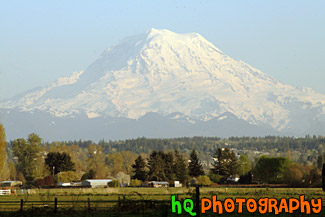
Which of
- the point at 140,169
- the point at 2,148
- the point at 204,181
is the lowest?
the point at 204,181

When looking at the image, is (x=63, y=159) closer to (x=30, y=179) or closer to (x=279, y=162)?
(x=30, y=179)

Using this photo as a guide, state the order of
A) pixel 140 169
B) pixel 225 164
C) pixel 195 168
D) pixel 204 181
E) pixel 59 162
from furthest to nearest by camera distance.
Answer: pixel 225 164
pixel 59 162
pixel 195 168
pixel 140 169
pixel 204 181

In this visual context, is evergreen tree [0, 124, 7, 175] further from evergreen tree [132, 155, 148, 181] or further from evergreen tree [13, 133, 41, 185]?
evergreen tree [132, 155, 148, 181]

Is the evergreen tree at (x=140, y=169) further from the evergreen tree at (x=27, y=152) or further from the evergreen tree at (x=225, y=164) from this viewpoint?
the evergreen tree at (x=27, y=152)

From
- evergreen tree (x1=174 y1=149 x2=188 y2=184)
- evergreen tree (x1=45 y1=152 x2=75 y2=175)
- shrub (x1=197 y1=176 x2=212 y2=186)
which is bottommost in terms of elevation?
shrub (x1=197 y1=176 x2=212 y2=186)

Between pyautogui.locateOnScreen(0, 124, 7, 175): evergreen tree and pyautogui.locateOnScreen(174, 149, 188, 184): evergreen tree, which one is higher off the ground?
pyautogui.locateOnScreen(0, 124, 7, 175): evergreen tree

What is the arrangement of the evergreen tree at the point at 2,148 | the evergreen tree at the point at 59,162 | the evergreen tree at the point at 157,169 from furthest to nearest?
the evergreen tree at the point at 59,162 → the evergreen tree at the point at 157,169 → the evergreen tree at the point at 2,148

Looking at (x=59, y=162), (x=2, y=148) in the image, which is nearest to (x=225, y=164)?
(x=59, y=162)

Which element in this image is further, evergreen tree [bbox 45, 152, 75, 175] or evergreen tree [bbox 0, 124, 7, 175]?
evergreen tree [bbox 45, 152, 75, 175]

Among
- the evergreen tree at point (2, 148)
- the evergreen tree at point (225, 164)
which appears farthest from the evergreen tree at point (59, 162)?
the evergreen tree at point (2, 148)

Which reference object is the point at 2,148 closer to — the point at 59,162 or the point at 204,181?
the point at 204,181

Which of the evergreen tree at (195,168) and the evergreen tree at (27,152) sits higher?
the evergreen tree at (27,152)

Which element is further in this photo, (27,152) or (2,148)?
(27,152)

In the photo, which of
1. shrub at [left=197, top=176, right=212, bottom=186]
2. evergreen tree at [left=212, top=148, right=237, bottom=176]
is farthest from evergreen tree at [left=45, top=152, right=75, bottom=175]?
shrub at [left=197, top=176, right=212, bottom=186]
